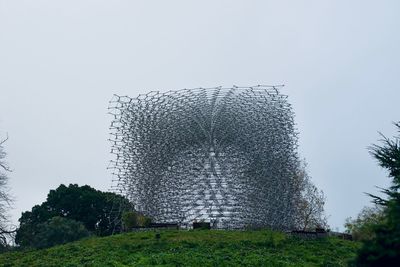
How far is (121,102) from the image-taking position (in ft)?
164

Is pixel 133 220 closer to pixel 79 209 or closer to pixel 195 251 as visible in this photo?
pixel 195 251

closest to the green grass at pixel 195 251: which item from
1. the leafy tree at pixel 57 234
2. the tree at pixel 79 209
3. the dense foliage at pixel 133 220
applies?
→ the dense foliage at pixel 133 220

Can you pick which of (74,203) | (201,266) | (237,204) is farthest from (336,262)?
(74,203)

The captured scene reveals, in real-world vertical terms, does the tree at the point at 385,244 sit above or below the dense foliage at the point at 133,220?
below

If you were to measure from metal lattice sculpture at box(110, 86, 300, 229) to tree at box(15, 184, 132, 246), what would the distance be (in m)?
10.6

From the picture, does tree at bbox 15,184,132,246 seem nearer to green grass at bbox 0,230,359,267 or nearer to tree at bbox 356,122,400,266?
green grass at bbox 0,230,359,267

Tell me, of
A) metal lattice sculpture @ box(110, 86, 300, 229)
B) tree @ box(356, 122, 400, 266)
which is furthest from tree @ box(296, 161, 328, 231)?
tree @ box(356, 122, 400, 266)

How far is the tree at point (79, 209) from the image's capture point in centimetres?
6119

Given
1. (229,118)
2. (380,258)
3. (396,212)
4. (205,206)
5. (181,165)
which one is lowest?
(380,258)

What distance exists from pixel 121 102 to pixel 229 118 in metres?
7.93

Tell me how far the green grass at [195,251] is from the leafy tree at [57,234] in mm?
11498

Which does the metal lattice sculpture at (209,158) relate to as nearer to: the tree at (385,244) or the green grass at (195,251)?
the green grass at (195,251)

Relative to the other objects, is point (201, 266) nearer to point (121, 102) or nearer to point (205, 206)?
point (205, 206)

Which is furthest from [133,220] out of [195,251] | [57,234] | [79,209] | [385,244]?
[385,244]
